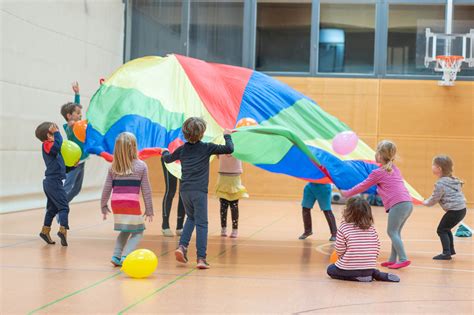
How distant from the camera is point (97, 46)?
12.7 metres

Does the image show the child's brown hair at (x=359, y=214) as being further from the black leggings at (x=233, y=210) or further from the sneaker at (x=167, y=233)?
the sneaker at (x=167, y=233)

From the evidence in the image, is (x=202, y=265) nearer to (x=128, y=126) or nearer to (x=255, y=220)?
(x=128, y=126)

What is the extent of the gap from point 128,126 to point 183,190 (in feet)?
4.11

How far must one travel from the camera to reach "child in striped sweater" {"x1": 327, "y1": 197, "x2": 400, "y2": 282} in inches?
196

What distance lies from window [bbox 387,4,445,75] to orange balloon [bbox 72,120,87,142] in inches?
336

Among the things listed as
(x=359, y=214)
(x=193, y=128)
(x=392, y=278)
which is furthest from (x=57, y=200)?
(x=392, y=278)

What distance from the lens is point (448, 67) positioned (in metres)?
13.3


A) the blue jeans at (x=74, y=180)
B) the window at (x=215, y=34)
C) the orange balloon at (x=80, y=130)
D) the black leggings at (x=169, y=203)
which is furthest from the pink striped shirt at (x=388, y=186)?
the window at (x=215, y=34)

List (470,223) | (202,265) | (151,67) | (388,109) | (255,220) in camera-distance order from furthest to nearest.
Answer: (388,109)
(470,223)
(255,220)
(151,67)
(202,265)

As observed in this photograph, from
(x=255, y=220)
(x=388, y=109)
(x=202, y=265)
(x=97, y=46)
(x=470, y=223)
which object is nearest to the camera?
(x=202, y=265)

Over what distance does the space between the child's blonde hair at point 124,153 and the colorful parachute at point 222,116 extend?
853mm

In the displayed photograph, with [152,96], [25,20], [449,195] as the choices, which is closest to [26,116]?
[25,20]

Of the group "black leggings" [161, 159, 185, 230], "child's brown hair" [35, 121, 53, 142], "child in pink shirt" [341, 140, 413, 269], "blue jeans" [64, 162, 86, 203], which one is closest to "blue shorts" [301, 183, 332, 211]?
"black leggings" [161, 159, 185, 230]

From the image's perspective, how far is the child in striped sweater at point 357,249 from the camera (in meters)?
4.98
